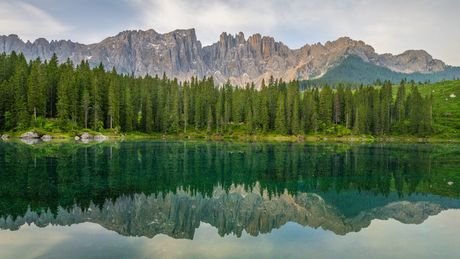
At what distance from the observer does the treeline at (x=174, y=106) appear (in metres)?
82.6

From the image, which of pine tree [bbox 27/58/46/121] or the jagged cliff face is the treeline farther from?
the jagged cliff face

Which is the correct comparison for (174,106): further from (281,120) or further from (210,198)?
(210,198)

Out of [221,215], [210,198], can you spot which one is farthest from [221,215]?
[210,198]

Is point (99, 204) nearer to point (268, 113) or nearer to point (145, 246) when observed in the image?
point (145, 246)

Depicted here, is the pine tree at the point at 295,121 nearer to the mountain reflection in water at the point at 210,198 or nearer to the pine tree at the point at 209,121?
the pine tree at the point at 209,121

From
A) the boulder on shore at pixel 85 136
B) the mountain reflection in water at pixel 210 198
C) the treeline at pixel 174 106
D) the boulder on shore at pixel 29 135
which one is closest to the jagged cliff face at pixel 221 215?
the mountain reflection in water at pixel 210 198

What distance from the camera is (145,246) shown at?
10633 mm

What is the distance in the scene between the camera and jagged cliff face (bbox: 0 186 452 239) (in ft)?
42.0

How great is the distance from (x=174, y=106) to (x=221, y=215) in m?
99.3

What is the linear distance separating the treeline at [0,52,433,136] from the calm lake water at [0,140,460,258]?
6798 cm

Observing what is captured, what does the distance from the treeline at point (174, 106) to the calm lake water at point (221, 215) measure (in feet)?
223

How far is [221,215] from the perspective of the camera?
15.1 m

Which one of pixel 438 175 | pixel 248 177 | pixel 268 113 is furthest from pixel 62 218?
pixel 268 113

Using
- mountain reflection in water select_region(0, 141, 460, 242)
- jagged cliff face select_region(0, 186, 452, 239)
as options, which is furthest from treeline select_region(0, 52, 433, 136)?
jagged cliff face select_region(0, 186, 452, 239)
